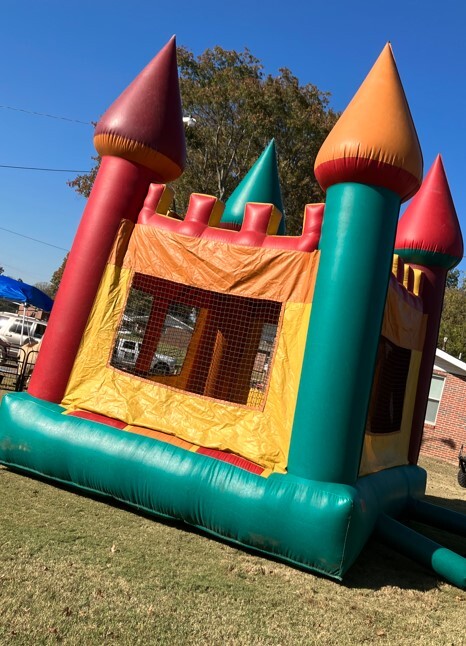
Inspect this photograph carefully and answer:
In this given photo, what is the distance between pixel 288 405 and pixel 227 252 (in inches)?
59.6

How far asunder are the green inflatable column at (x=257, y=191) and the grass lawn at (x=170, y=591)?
4.08 m

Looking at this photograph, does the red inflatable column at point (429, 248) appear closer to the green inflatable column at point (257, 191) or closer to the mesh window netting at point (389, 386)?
the mesh window netting at point (389, 386)

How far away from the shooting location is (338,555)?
142 inches

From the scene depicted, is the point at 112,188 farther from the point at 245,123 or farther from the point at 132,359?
the point at 245,123

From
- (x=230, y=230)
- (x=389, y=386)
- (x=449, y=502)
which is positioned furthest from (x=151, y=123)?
(x=449, y=502)

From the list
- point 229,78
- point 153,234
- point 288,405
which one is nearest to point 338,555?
point 288,405

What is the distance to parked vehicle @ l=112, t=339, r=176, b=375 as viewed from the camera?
5.29 m

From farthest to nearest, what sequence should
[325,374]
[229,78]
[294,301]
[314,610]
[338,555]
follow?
1. [229,78]
2. [294,301]
3. [325,374]
4. [338,555]
5. [314,610]

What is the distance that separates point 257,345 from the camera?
6109 millimetres

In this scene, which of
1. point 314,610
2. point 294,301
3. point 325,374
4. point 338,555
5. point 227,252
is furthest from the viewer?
point 227,252

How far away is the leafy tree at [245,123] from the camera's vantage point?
56.9 feet

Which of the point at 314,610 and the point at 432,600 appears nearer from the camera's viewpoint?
the point at 314,610

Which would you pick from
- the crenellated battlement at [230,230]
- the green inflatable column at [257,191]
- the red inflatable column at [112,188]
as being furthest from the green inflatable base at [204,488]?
the green inflatable column at [257,191]

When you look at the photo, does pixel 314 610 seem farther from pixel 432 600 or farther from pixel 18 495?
pixel 18 495
